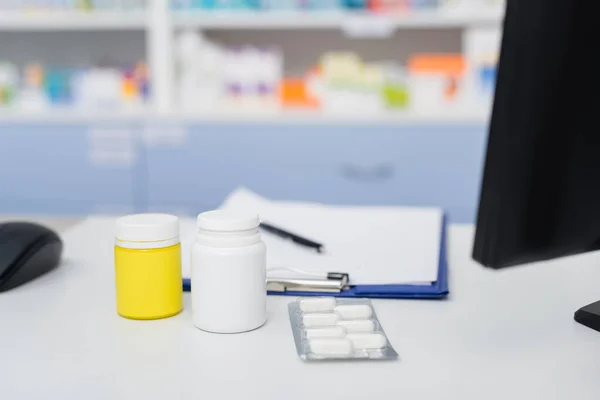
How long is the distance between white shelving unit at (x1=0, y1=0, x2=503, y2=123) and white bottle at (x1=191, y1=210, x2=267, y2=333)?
5.32ft

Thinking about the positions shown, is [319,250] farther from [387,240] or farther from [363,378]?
[363,378]

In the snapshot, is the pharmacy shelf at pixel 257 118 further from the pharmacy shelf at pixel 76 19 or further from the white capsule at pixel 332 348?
the white capsule at pixel 332 348

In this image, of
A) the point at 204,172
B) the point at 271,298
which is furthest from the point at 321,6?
the point at 271,298

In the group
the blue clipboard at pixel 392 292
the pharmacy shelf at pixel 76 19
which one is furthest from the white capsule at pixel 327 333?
the pharmacy shelf at pixel 76 19

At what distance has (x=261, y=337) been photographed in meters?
0.56

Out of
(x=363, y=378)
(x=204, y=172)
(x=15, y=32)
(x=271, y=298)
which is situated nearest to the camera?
(x=363, y=378)

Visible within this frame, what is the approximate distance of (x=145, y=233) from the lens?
1.89 ft

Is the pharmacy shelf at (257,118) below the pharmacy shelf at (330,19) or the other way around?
below

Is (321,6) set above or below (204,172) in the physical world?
above

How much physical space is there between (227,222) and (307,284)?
166 millimetres

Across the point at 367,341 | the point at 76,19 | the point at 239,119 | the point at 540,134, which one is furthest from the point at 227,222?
the point at 76,19

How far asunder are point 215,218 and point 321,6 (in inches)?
72.3

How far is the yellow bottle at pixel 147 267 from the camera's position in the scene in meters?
0.58

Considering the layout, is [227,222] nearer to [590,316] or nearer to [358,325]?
[358,325]
